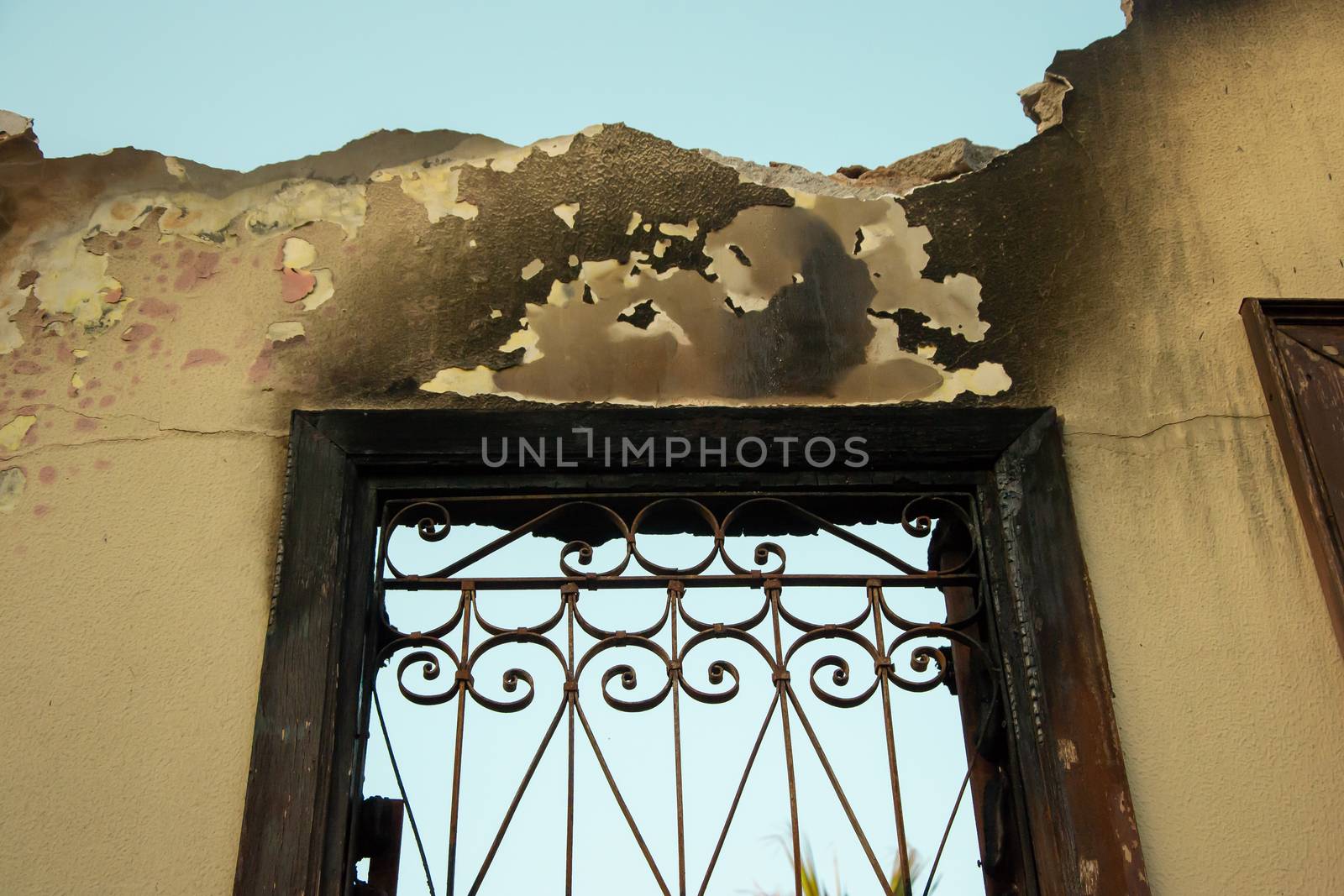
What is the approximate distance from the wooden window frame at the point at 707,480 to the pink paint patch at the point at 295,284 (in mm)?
376

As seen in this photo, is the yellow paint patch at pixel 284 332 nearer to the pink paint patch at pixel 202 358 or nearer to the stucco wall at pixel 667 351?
the stucco wall at pixel 667 351

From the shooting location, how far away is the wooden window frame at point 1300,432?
3.00 metres

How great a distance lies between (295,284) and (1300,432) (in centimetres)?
232

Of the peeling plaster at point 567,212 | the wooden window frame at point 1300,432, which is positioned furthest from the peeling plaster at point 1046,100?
the peeling plaster at point 567,212

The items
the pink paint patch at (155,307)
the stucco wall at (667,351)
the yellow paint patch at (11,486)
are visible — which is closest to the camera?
the stucco wall at (667,351)

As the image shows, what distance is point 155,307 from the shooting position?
340 cm

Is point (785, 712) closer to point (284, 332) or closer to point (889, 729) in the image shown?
point (889, 729)

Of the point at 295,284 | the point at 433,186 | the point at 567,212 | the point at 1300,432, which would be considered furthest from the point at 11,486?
the point at 1300,432

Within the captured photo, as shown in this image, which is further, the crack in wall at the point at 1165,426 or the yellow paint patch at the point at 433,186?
the yellow paint patch at the point at 433,186

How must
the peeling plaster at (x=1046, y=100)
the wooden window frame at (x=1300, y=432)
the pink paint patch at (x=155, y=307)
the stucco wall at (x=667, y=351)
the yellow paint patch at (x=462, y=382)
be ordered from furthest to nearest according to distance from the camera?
the peeling plaster at (x=1046, y=100) < the pink paint patch at (x=155, y=307) < the yellow paint patch at (x=462, y=382) < the wooden window frame at (x=1300, y=432) < the stucco wall at (x=667, y=351)

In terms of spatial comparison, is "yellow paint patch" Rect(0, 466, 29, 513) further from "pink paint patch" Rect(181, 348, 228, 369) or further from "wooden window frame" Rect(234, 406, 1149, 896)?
"wooden window frame" Rect(234, 406, 1149, 896)

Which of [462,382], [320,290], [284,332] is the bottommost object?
[462,382]

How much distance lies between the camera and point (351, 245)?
11.4 feet

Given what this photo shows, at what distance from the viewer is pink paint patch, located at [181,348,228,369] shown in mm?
3314
